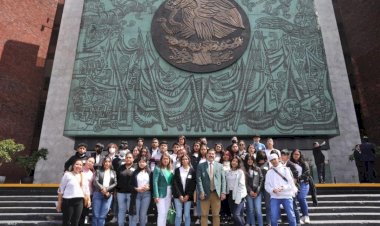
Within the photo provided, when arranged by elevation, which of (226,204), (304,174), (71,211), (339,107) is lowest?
(71,211)

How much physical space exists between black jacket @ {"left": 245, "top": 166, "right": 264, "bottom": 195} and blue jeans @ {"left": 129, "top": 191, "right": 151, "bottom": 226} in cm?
232

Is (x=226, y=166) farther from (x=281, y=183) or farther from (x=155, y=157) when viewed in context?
(x=155, y=157)

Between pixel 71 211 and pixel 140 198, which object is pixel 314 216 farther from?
pixel 71 211

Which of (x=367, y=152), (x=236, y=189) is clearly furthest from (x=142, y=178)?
(x=367, y=152)

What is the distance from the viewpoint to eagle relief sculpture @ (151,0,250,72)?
16891 millimetres

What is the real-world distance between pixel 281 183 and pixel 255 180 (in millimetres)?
705

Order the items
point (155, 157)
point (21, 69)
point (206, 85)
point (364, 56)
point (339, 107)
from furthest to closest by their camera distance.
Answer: point (21, 69) < point (364, 56) < point (339, 107) < point (206, 85) < point (155, 157)

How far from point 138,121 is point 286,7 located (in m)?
10.9

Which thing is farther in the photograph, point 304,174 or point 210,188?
point 304,174

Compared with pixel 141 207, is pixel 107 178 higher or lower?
higher

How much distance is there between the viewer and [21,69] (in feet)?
71.9

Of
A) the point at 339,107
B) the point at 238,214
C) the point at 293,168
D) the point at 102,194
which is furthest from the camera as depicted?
the point at 339,107

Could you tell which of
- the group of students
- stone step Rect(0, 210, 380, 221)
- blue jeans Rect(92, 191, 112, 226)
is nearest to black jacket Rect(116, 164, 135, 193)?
the group of students

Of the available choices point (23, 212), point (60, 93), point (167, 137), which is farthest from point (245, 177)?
point (60, 93)
